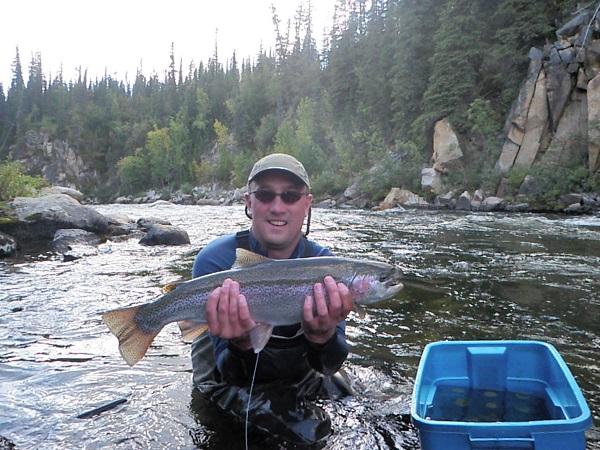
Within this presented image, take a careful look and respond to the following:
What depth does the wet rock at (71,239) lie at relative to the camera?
12799 millimetres

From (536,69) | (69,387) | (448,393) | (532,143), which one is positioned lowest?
(69,387)

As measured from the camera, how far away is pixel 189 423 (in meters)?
3.70

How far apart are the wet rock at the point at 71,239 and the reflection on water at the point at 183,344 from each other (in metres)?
1.25

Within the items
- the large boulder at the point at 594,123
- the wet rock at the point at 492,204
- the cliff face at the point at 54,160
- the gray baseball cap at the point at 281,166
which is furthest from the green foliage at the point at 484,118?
the cliff face at the point at 54,160

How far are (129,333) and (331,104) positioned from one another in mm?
55361

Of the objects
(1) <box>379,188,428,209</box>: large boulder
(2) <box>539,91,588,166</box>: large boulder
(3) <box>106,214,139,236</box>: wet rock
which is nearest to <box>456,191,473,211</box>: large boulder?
(1) <box>379,188,428,209</box>: large boulder

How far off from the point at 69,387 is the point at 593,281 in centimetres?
773

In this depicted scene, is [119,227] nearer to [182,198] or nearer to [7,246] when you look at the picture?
[7,246]

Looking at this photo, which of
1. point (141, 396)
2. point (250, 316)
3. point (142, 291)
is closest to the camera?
point (250, 316)

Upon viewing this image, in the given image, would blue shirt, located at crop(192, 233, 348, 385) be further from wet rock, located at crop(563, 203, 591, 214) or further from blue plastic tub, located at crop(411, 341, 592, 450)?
wet rock, located at crop(563, 203, 591, 214)

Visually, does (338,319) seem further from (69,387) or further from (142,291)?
(142,291)

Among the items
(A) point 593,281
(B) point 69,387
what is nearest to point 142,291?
(B) point 69,387

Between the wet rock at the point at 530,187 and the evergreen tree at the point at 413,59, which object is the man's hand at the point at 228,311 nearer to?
the wet rock at the point at 530,187

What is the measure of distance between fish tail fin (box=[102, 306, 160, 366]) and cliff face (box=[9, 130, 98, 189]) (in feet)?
322
